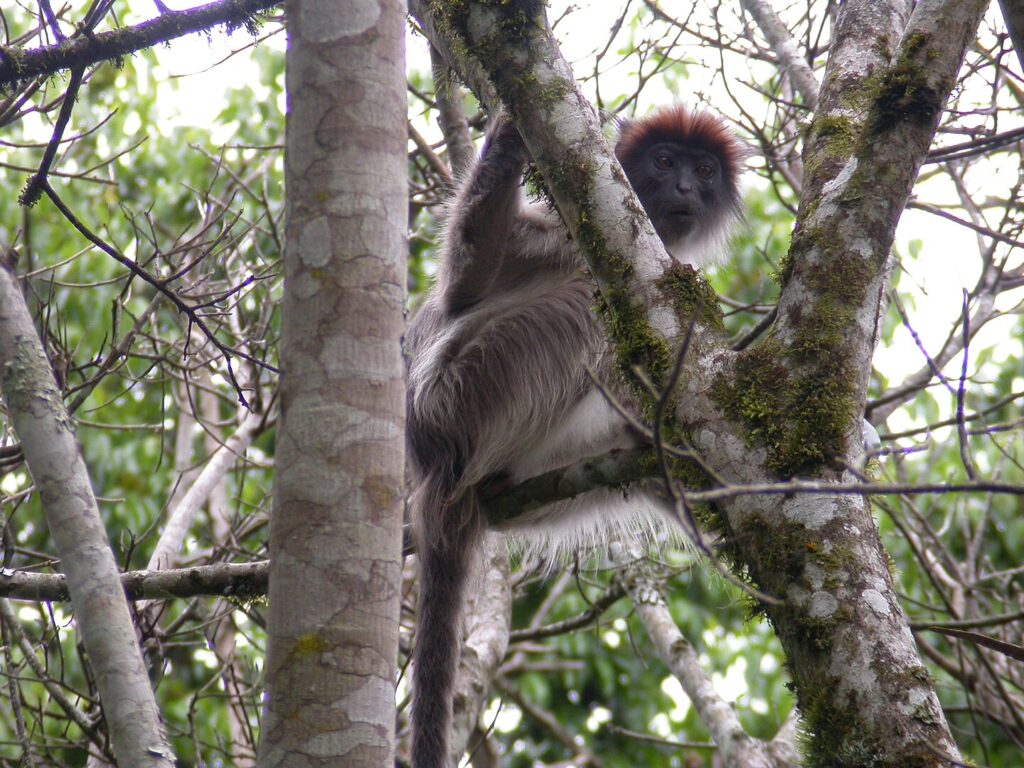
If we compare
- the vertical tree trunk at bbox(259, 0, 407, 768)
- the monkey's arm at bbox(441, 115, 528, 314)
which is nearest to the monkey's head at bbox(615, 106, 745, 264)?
the monkey's arm at bbox(441, 115, 528, 314)

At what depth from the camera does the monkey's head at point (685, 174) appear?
4609 mm

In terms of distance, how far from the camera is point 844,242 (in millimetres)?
2451

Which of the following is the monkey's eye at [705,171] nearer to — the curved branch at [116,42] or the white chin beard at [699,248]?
the white chin beard at [699,248]

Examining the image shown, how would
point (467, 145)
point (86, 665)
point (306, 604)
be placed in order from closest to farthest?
point (306, 604) < point (86, 665) < point (467, 145)

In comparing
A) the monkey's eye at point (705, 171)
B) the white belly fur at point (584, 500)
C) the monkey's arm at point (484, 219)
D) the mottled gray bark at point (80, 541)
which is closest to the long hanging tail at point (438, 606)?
the white belly fur at point (584, 500)

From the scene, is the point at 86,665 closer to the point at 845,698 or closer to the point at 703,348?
the point at 703,348

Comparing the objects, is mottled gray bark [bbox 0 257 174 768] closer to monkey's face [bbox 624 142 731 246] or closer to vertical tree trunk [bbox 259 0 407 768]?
vertical tree trunk [bbox 259 0 407 768]

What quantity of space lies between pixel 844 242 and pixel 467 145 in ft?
9.63

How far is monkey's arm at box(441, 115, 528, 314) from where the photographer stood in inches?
143

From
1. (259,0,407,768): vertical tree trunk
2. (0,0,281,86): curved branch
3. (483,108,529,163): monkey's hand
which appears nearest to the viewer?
(259,0,407,768): vertical tree trunk

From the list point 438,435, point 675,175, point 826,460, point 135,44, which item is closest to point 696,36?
point 675,175

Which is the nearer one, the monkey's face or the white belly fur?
the white belly fur

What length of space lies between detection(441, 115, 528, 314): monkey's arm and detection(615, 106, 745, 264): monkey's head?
0.88 metres

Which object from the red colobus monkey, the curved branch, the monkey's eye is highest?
the monkey's eye
